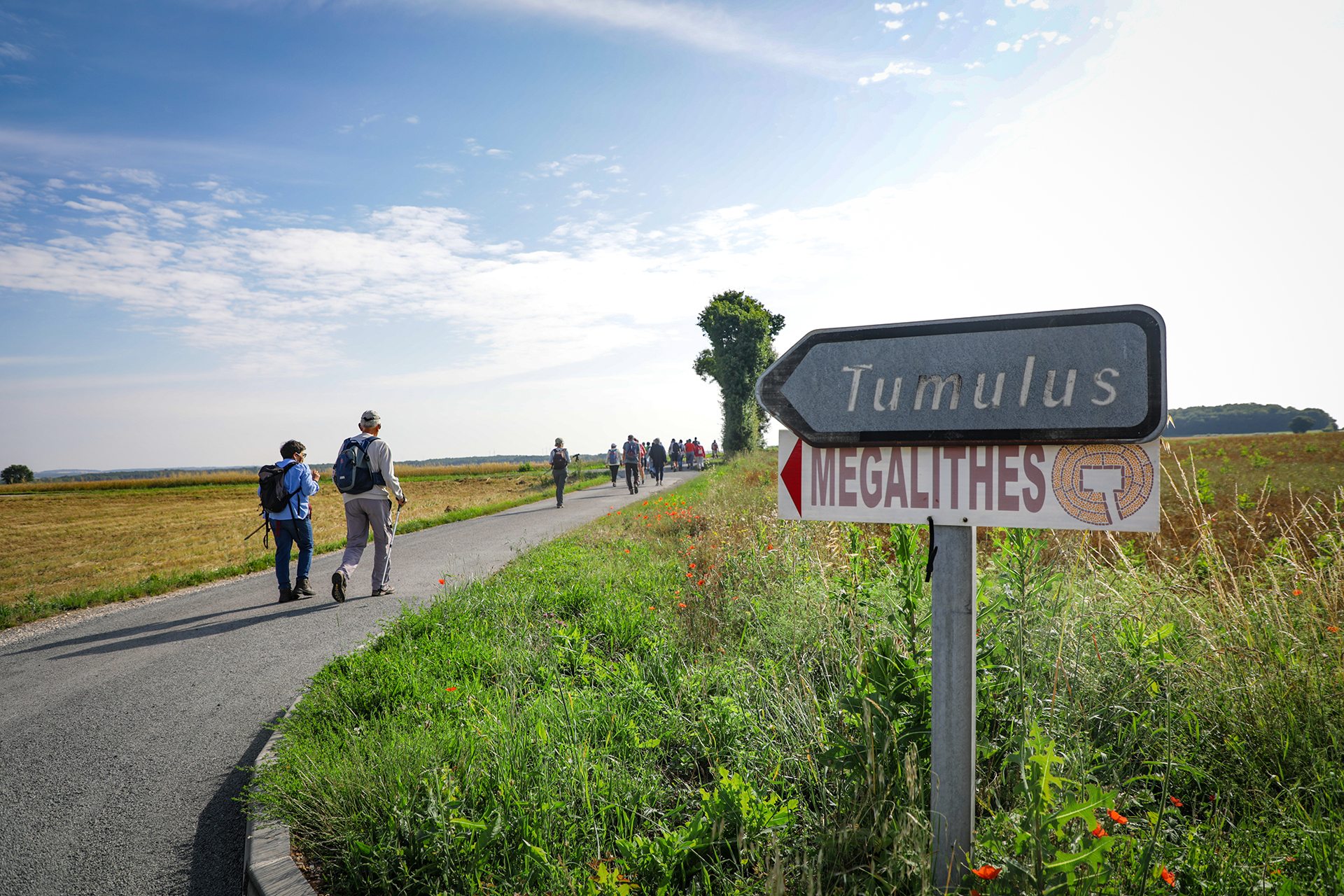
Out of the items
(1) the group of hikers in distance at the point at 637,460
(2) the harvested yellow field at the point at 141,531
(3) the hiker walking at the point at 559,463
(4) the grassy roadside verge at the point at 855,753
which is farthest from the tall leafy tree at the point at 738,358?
(4) the grassy roadside verge at the point at 855,753

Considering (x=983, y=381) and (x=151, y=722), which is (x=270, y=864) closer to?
(x=151, y=722)

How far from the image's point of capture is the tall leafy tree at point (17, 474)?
67.6 metres

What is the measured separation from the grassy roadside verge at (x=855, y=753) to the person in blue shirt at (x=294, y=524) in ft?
13.0

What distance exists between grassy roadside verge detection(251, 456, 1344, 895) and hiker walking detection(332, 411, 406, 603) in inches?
134

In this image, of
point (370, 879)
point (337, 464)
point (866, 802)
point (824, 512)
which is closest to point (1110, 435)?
point (824, 512)

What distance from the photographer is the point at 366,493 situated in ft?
23.7

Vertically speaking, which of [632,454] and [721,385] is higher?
[721,385]

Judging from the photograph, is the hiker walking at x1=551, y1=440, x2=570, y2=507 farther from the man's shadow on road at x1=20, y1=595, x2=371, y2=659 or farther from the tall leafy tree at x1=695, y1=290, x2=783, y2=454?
the tall leafy tree at x1=695, y1=290, x2=783, y2=454

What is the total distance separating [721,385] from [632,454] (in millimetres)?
22327

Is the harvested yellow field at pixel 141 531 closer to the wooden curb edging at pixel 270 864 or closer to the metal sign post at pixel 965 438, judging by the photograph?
the wooden curb edging at pixel 270 864

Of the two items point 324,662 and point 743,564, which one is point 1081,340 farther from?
point 324,662

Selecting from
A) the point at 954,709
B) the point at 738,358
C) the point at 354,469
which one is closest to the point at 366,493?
the point at 354,469

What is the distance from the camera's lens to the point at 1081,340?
5.44 ft

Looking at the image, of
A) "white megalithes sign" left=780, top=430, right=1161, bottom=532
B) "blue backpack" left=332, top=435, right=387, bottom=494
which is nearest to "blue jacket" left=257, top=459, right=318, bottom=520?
"blue backpack" left=332, top=435, right=387, bottom=494
